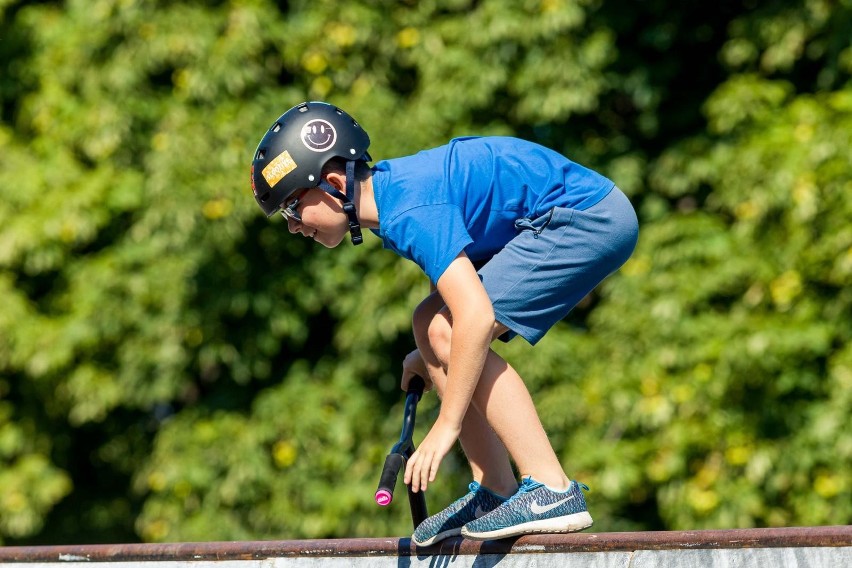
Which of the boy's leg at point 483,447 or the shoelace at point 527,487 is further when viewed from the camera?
the boy's leg at point 483,447

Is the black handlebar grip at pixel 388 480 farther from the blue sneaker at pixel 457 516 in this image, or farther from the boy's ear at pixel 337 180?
the boy's ear at pixel 337 180

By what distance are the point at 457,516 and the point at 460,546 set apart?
117 mm

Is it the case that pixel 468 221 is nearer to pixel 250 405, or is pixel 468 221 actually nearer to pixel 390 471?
pixel 390 471

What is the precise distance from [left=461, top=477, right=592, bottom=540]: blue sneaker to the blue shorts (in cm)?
42

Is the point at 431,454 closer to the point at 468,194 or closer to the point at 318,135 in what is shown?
the point at 468,194

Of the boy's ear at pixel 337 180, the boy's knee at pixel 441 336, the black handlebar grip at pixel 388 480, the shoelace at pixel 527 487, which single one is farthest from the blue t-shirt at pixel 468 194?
the shoelace at pixel 527 487

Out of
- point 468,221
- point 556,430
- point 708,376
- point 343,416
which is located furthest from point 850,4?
point 468,221

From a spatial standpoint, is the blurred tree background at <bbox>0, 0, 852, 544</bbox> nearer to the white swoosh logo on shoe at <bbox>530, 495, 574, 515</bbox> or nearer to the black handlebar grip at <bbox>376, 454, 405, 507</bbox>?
the white swoosh logo on shoe at <bbox>530, 495, 574, 515</bbox>

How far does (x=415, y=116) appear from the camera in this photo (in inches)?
288

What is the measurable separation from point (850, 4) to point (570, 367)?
8.57 ft

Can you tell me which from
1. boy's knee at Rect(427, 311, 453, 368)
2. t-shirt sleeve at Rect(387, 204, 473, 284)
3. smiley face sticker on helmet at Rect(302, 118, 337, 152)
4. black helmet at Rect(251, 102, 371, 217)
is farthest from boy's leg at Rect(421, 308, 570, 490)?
smiley face sticker on helmet at Rect(302, 118, 337, 152)

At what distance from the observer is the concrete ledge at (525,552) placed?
2.84 metres

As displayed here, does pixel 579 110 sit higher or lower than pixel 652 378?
higher

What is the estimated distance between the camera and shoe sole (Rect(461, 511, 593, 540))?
3232 mm
